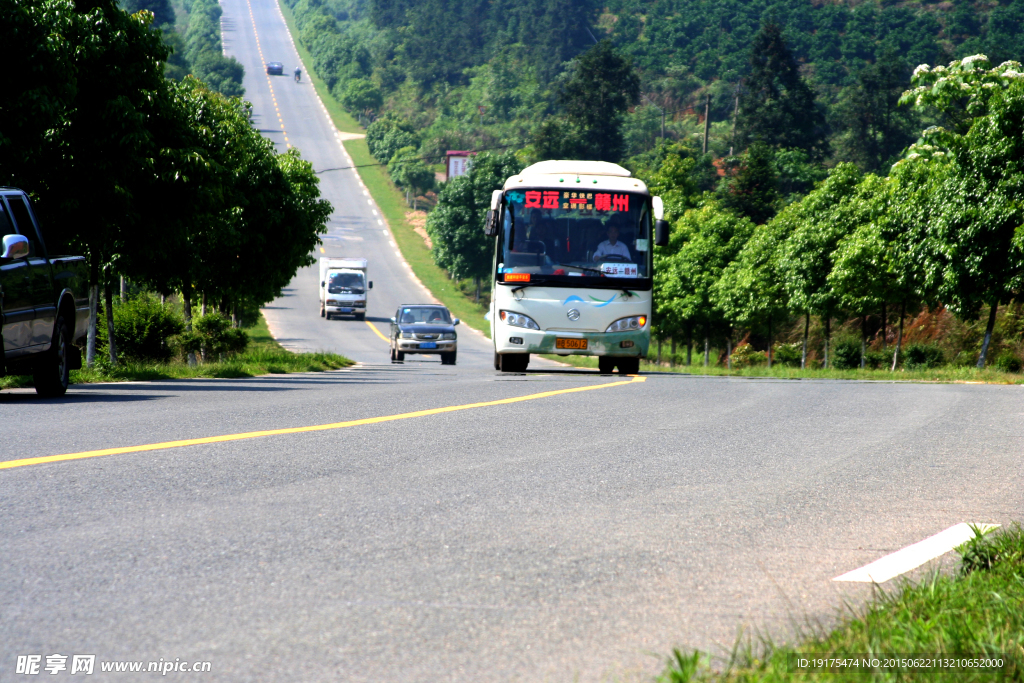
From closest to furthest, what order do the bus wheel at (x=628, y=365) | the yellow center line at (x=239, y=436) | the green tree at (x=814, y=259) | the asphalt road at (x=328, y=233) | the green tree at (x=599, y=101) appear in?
the yellow center line at (x=239, y=436) < the bus wheel at (x=628, y=365) < the green tree at (x=814, y=259) < the asphalt road at (x=328, y=233) < the green tree at (x=599, y=101)

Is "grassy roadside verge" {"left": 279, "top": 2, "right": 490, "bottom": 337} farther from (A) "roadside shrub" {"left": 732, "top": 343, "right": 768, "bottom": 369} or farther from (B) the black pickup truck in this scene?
(B) the black pickup truck

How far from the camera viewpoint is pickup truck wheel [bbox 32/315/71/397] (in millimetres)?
11555

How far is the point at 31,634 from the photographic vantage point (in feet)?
11.3

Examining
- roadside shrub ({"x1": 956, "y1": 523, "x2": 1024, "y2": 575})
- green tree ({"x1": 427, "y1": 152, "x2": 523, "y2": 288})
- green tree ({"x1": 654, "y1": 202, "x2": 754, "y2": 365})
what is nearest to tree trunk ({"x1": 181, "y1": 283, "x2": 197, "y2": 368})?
roadside shrub ({"x1": 956, "y1": 523, "x2": 1024, "y2": 575})

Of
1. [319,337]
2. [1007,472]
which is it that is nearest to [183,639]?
[1007,472]

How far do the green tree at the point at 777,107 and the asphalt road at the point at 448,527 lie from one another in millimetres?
85871

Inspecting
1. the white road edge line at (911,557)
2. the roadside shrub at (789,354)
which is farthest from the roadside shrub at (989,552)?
the roadside shrub at (789,354)

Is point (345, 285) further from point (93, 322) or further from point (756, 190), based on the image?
point (93, 322)

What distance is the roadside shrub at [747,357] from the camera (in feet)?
168

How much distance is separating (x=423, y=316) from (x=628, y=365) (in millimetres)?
17132

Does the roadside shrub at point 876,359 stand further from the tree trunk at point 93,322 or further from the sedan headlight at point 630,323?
the tree trunk at point 93,322

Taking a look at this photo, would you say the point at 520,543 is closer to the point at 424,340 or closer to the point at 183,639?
the point at 183,639

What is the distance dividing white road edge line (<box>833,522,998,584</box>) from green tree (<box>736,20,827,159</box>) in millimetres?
89279

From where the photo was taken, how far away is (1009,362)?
32219 mm
